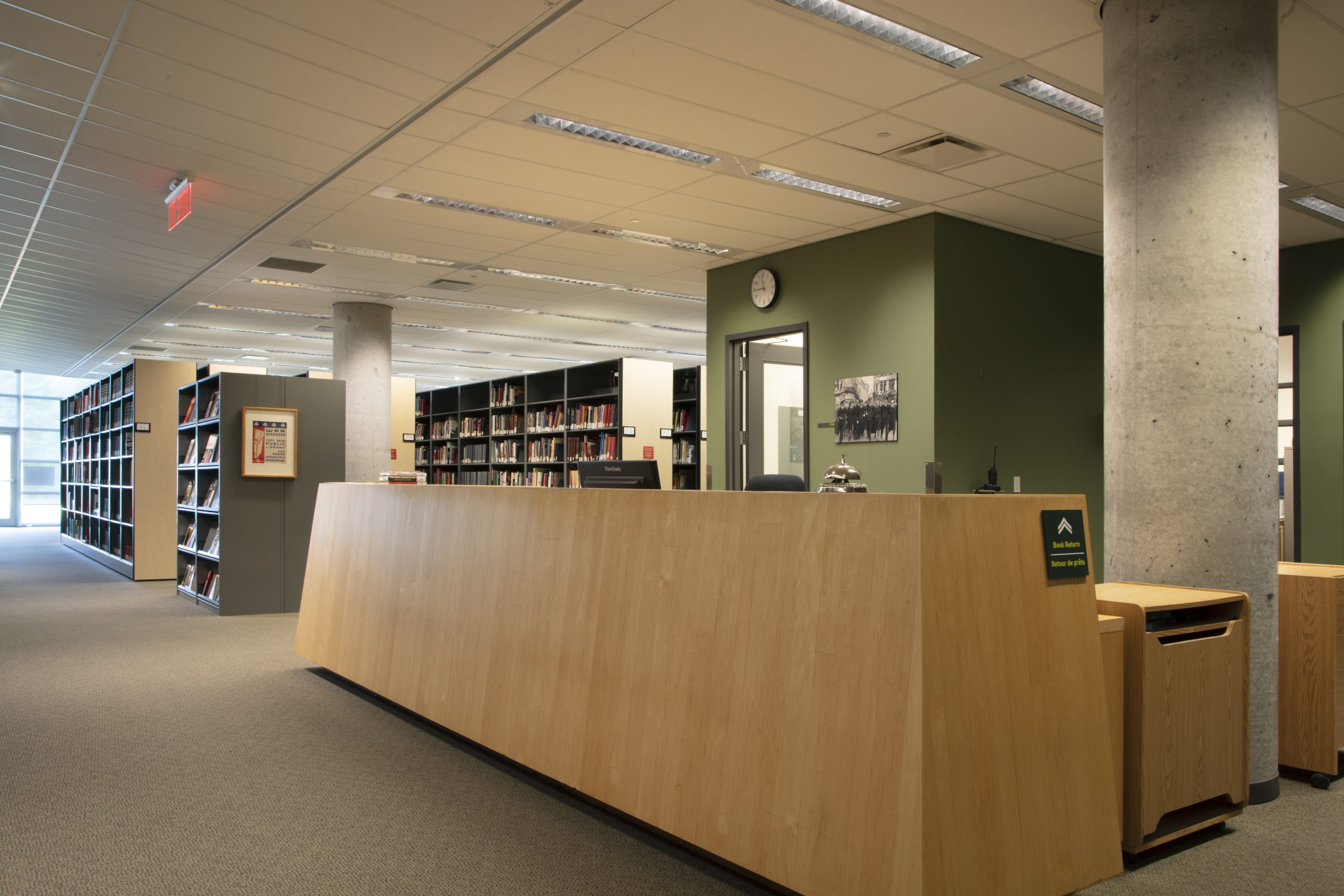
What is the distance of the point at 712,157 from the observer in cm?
613

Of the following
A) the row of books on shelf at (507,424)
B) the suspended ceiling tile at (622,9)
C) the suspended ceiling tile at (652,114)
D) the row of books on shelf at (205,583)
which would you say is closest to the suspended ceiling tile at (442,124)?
the suspended ceiling tile at (652,114)

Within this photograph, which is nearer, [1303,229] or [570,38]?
[570,38]

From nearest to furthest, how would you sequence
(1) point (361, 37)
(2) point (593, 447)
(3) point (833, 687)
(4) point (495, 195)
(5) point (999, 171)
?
(3) point (833, 687) → (1) point (361, 37) → (5) point (999, 171) → (4) point (495, 195) → (2) point (593, 447)

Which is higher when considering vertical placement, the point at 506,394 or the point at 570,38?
the point at 570,38

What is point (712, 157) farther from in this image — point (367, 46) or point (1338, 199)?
point (1338, 199)

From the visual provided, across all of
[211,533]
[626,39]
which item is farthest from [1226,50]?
[211,533]

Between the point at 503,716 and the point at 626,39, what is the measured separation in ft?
10.3

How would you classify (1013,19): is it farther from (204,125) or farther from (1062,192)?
(204,125)

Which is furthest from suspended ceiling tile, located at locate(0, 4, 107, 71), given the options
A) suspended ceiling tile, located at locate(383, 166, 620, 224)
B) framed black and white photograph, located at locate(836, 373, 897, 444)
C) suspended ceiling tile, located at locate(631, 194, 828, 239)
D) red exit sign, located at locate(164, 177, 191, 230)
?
framed black and white photograph, located at locate(836, 373, 897, 444)

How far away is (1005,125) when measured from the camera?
17.8ft

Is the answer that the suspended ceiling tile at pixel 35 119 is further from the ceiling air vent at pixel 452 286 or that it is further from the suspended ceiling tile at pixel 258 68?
the ceiling air vent at pixel 452 286

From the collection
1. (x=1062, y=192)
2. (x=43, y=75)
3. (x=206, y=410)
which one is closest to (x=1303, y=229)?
(x=1062, y=192)

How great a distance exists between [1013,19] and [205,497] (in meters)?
8.08

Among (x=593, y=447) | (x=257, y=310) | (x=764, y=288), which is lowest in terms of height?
(x=593, y=447)
